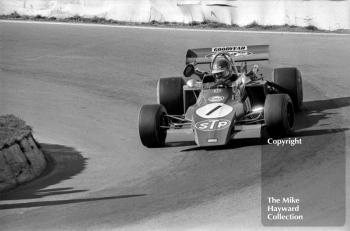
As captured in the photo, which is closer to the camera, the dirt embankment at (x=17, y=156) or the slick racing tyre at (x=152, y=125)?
the dirt embankment at (x=17, y=156)

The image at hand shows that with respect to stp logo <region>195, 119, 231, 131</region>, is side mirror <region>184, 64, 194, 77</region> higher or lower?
higher

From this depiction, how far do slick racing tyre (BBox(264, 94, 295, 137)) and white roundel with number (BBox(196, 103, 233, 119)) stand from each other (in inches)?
20.7

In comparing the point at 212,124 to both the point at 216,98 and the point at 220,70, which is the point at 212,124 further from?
the point at 220,70

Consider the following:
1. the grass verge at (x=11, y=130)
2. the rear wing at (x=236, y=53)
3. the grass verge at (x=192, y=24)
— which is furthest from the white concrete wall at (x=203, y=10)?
the grass verge at (x=11, y=130)

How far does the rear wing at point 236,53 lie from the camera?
14.6 meters

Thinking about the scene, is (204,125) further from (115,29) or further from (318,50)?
(115,29)

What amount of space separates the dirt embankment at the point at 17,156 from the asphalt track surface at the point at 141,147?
0.54 ft

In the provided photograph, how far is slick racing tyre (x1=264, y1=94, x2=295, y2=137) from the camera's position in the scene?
40.6 ft

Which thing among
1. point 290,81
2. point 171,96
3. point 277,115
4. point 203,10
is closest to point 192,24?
point 203,10

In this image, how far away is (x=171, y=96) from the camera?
14.1 metres

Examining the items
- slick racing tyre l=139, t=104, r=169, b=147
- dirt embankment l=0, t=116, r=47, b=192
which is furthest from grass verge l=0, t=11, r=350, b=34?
dirt embankment l=0, t=116, r=47, b=192

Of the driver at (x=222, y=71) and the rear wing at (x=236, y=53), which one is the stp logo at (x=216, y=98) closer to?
the driver at (x=222, y=71)

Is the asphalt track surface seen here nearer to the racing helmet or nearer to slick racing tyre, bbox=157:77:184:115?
slick racing tyre, bbox=157:77:184:115

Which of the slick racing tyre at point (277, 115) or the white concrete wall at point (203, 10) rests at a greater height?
the white concrete wall at point (203, 10)
